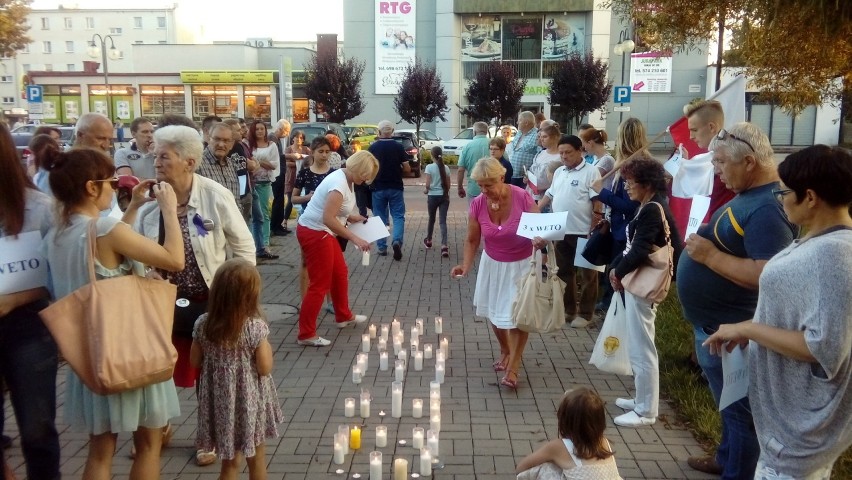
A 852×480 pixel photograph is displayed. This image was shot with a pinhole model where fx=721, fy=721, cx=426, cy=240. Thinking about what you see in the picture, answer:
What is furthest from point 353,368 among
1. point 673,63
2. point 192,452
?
point 673,63

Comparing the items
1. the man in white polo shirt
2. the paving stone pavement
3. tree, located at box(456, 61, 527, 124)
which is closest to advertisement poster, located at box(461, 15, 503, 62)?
tree, located at box(456, 61, 527, 124)

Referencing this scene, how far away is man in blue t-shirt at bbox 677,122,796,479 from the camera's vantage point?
129 inches

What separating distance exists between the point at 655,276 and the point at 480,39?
4213cm

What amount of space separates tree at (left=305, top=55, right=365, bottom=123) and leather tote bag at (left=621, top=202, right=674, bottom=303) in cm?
3601

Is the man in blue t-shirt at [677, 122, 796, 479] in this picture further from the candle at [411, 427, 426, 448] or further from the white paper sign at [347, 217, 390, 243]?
the white paper sign at [347, 217, 390, 243]

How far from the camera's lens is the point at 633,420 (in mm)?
5039

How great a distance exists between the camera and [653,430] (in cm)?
500

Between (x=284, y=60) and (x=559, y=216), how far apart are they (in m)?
21.7

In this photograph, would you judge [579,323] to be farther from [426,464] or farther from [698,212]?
[426,464]

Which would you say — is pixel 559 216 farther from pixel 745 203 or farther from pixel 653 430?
pixel 745 203

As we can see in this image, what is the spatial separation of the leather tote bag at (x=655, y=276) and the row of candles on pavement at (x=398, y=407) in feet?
5.22

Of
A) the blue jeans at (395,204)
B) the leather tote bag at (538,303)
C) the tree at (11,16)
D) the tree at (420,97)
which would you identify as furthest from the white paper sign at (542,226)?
the tree at (420,97)

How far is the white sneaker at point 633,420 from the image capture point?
16.5ft

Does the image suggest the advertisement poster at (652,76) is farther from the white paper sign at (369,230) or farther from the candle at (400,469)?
the candle at (400,469)
